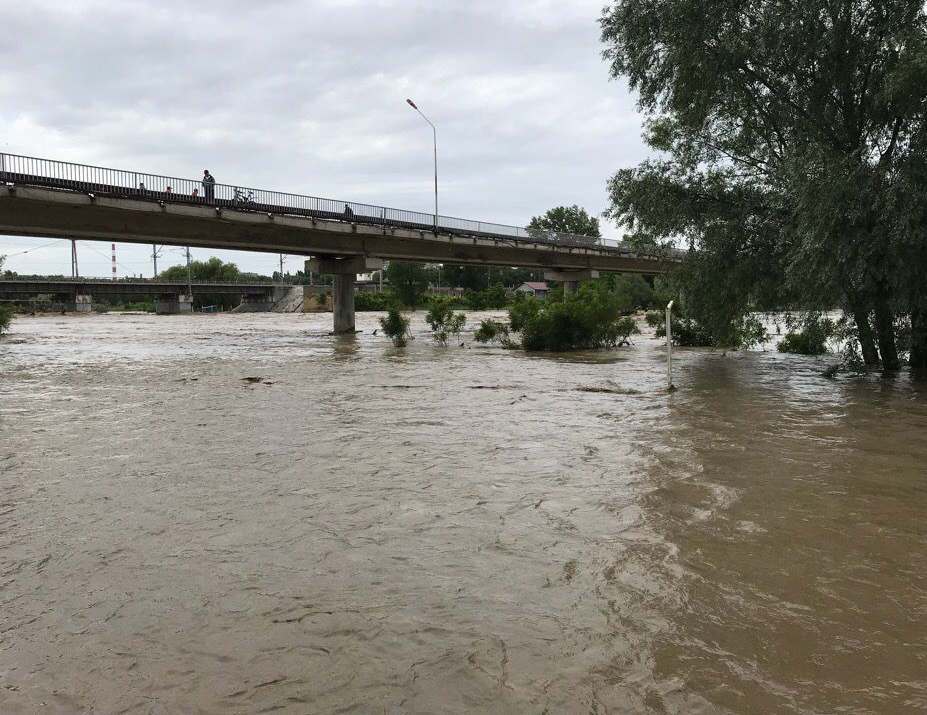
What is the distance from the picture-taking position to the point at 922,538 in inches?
225

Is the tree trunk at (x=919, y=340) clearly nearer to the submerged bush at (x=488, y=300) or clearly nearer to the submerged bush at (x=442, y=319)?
the submerged bush at (x=442, y=319)

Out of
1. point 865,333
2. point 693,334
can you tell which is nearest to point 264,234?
point 693,334

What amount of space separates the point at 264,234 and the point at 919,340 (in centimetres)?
2857

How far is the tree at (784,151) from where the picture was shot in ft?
47.3

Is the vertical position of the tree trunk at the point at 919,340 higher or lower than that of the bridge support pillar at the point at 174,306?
lower

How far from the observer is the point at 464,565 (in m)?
5.20

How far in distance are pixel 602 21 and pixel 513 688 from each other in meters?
18.8

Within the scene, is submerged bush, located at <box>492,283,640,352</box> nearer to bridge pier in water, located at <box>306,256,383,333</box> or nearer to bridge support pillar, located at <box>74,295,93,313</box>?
bridge pier in water, located at <box>306,256,383,333</box>

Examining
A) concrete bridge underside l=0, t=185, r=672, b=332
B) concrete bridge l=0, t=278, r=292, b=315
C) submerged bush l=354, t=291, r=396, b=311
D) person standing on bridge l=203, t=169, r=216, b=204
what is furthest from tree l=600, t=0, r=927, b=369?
concrete bridge l=0, t=278, r=292, b=315

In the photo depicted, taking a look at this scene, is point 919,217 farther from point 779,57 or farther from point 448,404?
point 448,404

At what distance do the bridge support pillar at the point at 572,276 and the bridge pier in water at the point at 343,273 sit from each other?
21.0 meters

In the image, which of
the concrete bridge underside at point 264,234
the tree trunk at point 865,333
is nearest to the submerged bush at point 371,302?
the concrete bridge underside at point 264,234

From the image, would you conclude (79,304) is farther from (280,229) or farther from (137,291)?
(280,229)

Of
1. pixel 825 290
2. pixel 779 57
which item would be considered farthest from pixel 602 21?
pixel 825 290
